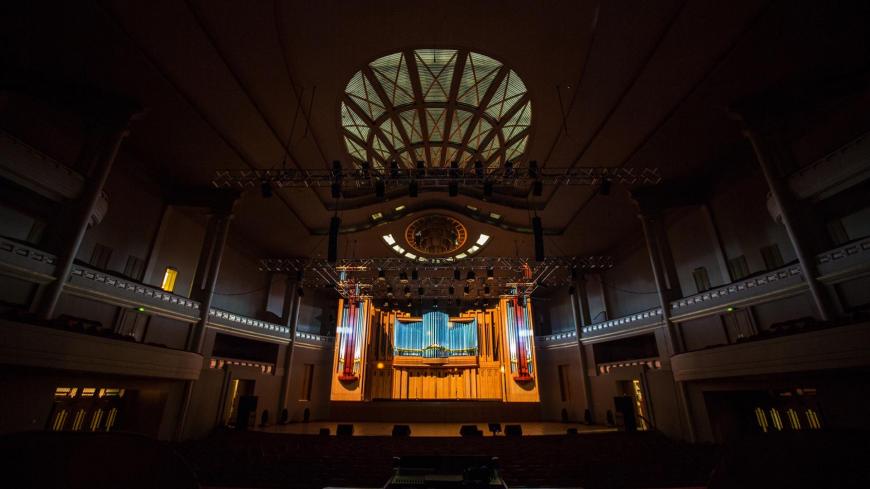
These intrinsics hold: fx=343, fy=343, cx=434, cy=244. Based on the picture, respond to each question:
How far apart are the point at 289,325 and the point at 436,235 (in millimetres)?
10008

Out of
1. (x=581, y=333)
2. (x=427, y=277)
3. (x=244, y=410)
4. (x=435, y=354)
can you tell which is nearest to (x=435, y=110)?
(x=427, y=277)

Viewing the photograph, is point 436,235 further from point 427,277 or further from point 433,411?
point 433,411

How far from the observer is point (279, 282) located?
68.6 ft

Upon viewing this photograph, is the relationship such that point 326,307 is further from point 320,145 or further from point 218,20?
point 218,20

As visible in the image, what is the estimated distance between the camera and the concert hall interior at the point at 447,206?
8273mm

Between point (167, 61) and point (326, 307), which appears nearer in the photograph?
point (167, 61)

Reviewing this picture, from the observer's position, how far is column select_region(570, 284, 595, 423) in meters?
18.8

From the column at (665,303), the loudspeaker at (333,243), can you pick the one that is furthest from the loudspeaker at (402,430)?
the column at (665,303)

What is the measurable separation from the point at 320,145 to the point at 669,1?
11.8 m

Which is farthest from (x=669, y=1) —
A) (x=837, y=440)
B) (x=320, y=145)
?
(x=320, y=145)

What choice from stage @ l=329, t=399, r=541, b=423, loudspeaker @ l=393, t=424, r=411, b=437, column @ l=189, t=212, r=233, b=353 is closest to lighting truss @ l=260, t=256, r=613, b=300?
column @ l=189, t=212, r=233, b=353

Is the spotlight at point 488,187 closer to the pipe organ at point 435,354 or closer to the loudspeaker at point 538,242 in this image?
the loudspeaker at point 538,242

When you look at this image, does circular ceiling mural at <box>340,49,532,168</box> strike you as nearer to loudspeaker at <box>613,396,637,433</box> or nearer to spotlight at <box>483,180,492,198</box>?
spotlight at <box>483,180,492,198</box>

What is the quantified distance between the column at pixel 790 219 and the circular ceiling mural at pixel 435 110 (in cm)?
732
